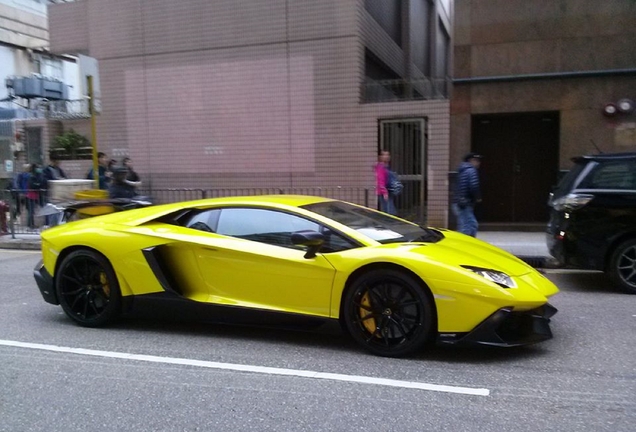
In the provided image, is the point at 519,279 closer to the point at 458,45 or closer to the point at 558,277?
the point at 558,277

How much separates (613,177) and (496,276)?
3.28 m

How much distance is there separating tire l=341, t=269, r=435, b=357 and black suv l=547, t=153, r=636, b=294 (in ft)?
10.8

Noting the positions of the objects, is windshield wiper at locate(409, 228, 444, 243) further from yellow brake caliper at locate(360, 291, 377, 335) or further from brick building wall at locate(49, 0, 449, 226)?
brick building wall at locate(49, 0, 449, 226)

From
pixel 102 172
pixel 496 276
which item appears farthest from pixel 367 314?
pixel 102 172

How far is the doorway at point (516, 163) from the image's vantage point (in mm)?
12094

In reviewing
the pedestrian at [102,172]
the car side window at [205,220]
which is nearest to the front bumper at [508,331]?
the car side window at [205,220]

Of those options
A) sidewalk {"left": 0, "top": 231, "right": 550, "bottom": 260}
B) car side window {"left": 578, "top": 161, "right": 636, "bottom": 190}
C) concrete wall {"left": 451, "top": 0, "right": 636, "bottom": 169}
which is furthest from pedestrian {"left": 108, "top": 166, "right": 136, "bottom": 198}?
car side window {"left": 578, "top": 161, "right": 636, "bottom": 190}

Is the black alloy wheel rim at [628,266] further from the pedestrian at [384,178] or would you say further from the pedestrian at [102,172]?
the pedestrian at [102,172]

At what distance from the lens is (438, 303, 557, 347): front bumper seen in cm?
431

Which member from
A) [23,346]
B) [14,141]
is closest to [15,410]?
[23,346]

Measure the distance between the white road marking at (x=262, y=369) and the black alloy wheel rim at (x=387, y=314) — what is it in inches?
18.5

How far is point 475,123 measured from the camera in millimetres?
12438

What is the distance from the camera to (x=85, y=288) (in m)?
5.68

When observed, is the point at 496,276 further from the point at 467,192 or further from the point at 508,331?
the point at 467,192
